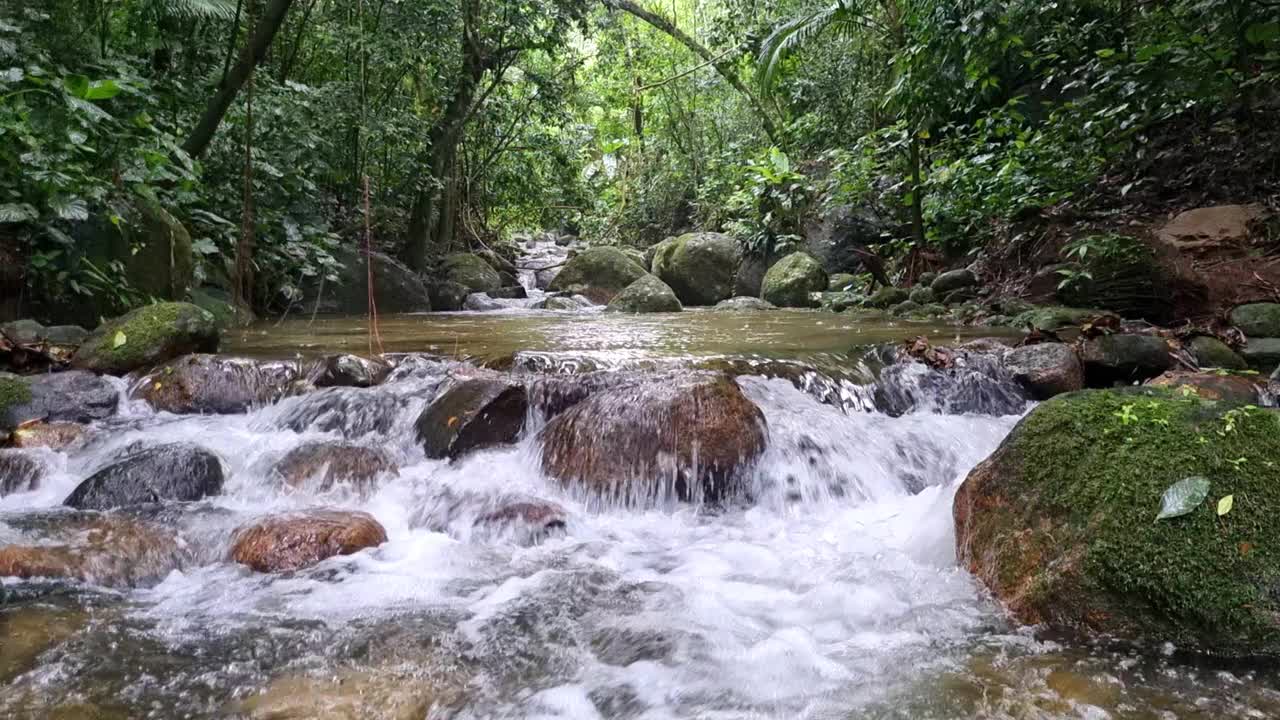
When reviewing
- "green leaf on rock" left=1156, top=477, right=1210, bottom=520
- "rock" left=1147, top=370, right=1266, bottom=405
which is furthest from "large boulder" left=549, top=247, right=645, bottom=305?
"green leaf on rock" left=1156, top=477, right=1210, bottom=520

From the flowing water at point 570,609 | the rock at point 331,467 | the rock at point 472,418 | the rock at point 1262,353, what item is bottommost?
the flowing water at point 570,609

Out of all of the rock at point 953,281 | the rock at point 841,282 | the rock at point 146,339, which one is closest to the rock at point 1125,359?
the rock at point 953,281

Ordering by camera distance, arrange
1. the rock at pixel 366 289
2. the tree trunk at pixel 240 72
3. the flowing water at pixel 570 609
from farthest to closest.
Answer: the rock at pixel 366 289, the tree trunk at pixel 240 72, the flowing water at pixel 570 609

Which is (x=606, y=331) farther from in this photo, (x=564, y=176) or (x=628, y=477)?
(x=564, y=176)

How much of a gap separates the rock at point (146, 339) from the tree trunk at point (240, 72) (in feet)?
6.43

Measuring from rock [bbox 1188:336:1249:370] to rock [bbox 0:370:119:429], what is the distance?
731cm

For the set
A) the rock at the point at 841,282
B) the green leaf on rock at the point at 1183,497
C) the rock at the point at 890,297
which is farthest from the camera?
the rock at the point at 841,282

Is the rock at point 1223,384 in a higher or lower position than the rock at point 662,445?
higher

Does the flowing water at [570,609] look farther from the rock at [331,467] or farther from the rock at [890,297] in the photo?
the rock at [890,297]

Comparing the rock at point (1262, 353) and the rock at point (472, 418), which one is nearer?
the rock at point (472, 418)

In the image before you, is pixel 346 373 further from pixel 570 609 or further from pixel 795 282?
pixel 795 282

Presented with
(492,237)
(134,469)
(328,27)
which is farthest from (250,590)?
(492,237)

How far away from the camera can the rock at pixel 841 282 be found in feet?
38.0

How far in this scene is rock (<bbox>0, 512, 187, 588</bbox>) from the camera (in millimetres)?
2795
